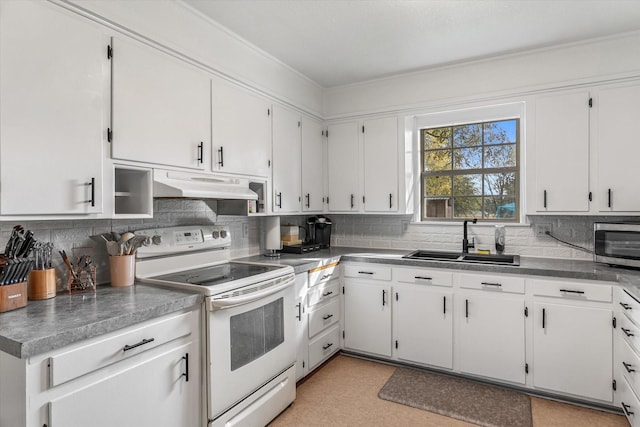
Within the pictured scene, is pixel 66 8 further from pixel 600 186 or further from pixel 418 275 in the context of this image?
pixel 600 186

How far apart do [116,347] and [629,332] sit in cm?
276

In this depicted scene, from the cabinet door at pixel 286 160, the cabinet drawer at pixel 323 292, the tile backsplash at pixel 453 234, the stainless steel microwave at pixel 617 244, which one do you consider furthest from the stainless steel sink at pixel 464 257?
the cabinet door at pixel 286 160

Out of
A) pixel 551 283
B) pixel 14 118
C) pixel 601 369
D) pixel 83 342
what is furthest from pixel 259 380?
pixel 601 369

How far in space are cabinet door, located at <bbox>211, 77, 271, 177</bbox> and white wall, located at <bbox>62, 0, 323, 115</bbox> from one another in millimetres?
121

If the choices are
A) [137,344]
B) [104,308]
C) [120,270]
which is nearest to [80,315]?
[104,308]

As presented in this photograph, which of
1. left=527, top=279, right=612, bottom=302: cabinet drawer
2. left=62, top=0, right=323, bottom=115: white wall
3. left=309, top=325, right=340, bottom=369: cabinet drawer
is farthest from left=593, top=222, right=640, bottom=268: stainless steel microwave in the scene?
left=62, top=0, right=323, bottom=115: white wall

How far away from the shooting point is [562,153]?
288 cm

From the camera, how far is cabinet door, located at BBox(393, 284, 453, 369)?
291 centimetres

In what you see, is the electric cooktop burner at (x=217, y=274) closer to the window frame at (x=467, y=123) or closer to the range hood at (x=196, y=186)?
the range hood at (x=196, y=186)

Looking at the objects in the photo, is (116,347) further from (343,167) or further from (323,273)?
(343,167)

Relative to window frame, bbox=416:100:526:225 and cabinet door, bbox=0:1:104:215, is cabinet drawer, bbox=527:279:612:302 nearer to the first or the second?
window frame, bbox=416:100:526:225

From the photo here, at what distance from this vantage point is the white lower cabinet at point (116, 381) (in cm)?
129

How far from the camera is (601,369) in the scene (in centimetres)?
A: 243

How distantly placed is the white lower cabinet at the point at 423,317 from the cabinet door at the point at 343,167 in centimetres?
98
